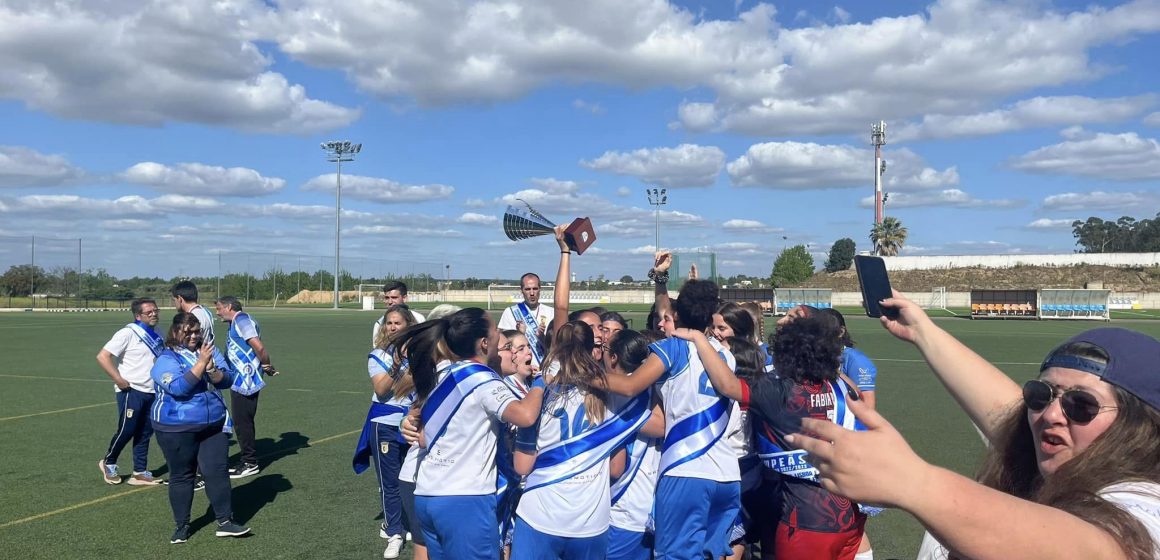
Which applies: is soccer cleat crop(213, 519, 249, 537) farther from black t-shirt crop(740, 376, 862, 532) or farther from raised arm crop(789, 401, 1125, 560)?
raised arm crop(789, 401, 1125, 560)

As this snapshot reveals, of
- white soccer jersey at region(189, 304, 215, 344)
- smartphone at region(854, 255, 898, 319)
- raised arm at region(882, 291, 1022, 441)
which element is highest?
smartphone at region(854, 255, 898, 319)

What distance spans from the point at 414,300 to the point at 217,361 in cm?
6630

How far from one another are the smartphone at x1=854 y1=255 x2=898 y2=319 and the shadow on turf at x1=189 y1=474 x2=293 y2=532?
595 centimetres

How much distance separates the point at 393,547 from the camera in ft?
19.1

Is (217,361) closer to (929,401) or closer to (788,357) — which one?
(788,357)

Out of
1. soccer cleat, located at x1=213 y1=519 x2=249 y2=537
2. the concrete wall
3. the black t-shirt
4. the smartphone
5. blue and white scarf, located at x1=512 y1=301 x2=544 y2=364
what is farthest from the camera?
the concrete wall

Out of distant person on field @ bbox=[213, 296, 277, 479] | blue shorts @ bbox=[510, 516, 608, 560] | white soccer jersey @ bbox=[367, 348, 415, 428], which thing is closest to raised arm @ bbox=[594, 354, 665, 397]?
blue shorts @ bbox=[510, 516, 608, 560]

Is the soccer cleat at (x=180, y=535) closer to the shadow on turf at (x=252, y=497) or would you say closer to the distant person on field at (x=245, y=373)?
the shadow on turf at (x=252, y=497)

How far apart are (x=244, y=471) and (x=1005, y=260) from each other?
95.0 metres

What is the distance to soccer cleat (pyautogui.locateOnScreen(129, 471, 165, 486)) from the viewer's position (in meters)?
7.81

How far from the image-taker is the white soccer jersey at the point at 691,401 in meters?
4.14

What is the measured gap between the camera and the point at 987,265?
87.5 meters

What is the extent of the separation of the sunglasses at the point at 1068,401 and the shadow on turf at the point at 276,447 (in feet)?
28.0

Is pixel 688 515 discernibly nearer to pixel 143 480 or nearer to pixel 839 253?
pixel 143 480
